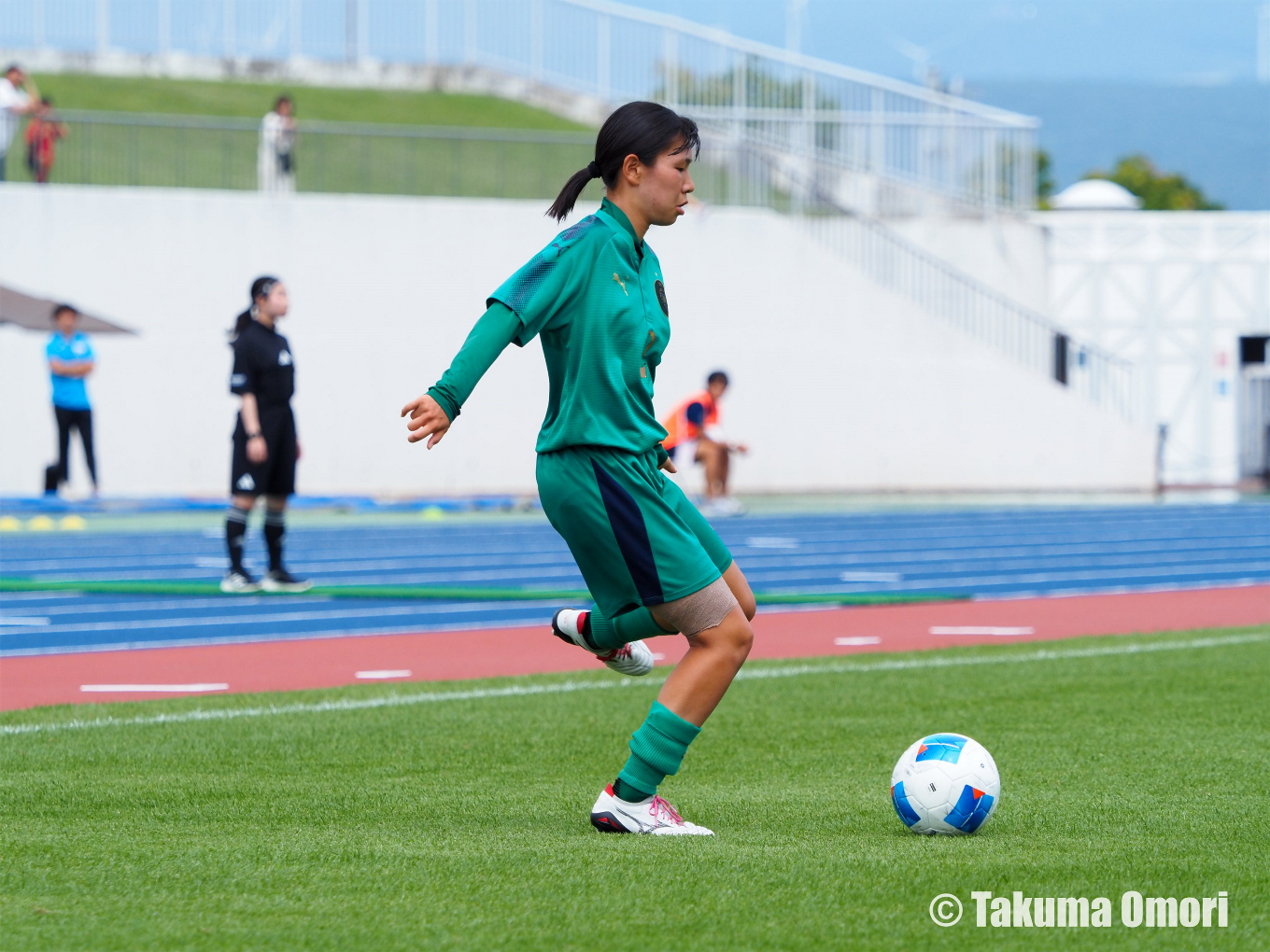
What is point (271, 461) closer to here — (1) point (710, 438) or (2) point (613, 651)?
(2) point (613, 651)

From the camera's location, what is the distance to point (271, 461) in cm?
1220

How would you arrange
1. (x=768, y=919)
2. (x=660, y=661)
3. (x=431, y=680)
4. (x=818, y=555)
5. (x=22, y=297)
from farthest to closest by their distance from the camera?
1. (x=22, y=297)
2. (x=818, y=555)
3. (x=660, y=661)
4. (x=431, y=680)
5. (x=768, y=919)

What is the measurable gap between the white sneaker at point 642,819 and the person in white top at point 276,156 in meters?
22.4

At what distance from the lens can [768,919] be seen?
12.2 feet

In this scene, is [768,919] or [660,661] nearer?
[768,919]

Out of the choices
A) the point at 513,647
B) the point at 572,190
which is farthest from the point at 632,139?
the point at 513,647

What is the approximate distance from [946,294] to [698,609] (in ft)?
84.1

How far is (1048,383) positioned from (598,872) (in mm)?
24875

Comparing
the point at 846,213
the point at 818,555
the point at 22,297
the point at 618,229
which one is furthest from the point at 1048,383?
the point at 618,229

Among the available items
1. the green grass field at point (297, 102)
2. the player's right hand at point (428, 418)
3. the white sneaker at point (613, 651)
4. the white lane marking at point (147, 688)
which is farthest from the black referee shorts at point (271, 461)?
the green grass field at point (297, 102)

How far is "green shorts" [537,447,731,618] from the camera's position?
15.5ft

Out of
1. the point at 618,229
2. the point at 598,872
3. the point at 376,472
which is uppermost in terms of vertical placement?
the point at 618,229

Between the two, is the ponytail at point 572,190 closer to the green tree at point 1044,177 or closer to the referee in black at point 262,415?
the referee in black at point 262,415

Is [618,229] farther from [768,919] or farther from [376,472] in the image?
[376,472]
